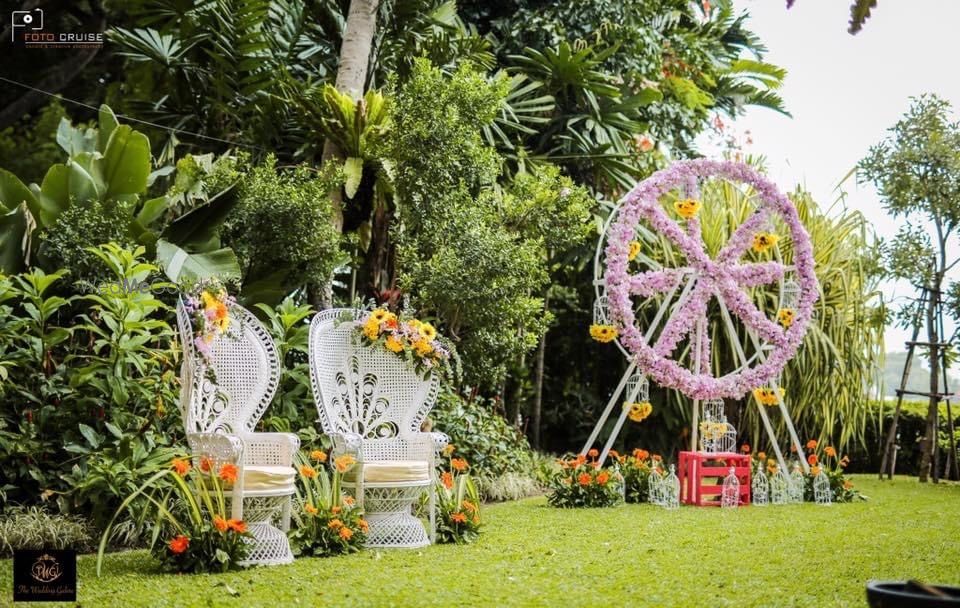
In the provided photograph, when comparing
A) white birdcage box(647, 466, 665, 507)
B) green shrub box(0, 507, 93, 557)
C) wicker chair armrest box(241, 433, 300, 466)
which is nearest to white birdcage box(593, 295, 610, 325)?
white birdcage box(647, 466, 665, 507)

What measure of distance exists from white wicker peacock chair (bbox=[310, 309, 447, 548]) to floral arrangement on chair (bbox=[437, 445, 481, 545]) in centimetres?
14

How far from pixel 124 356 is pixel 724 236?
6053 millimetres

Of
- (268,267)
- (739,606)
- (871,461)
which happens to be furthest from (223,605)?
(871,461)

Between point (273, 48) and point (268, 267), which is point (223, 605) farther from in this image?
point (273, 48)

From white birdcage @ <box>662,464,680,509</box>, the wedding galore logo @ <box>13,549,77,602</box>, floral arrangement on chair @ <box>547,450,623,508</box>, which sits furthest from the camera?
white birdcage @ <box>662,464,680,509</box>

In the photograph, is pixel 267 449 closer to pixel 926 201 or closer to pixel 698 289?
pixel 698 289

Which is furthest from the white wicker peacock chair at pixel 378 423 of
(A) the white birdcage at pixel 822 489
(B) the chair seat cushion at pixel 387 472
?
(A) the white birdcage at pixel 822 489

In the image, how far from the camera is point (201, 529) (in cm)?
446

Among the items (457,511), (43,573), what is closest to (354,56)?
(457,511)

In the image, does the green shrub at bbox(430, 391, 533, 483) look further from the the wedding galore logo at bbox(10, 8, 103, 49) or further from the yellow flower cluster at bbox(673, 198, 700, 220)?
the the wedding galore logo at bbox(10, 8, 103, 49)

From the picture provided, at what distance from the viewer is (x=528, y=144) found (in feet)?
33.3

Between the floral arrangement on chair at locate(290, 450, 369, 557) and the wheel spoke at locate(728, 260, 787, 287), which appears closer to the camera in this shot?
the floral arrangement on chair at locate(290, 450, 369, 557)

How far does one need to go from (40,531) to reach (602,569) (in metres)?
2.72

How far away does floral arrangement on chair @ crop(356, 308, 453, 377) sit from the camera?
5.70 meters
